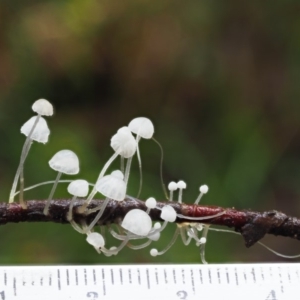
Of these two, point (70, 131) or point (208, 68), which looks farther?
point (208, 68)

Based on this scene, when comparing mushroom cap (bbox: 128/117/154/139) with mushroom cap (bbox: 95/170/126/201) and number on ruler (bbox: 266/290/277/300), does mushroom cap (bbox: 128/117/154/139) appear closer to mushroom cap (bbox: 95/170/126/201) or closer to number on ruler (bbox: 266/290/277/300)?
mushroom cap (bbox: 95/170/126/201)

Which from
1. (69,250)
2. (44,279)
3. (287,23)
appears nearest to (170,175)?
(69,250)

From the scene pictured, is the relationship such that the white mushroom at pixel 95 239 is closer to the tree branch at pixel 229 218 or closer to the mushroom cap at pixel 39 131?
the tree branch at pixel 229 218

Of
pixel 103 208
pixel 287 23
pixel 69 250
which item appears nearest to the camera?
pixel 103 208

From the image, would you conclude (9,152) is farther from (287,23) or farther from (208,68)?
(287,23)

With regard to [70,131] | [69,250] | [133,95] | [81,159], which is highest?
[133,95]

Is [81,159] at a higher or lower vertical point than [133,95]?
lower

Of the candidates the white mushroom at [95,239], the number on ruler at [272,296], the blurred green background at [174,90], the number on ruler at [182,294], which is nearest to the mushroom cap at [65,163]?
the white mushroom at [95,239]

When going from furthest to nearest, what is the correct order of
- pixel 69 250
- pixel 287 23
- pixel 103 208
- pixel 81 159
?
1. pixel 287 23
2. pixel 81 159
3. pixel 69 250
4. pixel 103 208
